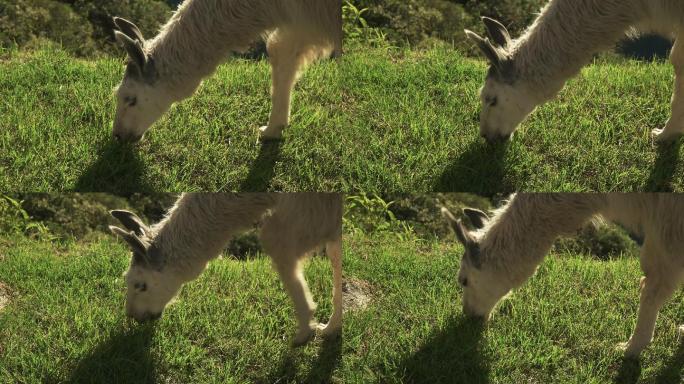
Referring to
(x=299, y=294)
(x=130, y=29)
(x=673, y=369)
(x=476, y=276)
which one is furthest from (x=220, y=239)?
(x=673, y=369)

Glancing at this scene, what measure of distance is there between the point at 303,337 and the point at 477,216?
1.41m

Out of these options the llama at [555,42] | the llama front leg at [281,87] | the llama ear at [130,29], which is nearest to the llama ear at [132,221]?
the llama front leg at [281,87]

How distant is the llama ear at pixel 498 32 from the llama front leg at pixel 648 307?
176 cm

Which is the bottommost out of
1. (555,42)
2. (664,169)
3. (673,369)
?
(673,369)

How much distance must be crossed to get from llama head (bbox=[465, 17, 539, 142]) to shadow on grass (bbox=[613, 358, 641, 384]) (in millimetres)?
Answer: 1678

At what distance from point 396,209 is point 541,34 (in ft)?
4.84

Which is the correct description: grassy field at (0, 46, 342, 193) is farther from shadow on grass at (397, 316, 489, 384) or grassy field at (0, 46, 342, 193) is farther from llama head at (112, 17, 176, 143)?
shadow on grass at (397, 316, 489, 384)

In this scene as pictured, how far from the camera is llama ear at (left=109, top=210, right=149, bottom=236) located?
5.16 metres

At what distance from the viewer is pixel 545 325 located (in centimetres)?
542

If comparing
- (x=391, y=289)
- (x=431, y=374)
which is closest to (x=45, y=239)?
(x=391, y=289)

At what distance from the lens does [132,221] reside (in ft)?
16.9

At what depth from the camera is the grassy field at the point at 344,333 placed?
5.34 metres

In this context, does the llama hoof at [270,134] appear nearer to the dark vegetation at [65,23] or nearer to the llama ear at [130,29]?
the llama ear at [130,29]

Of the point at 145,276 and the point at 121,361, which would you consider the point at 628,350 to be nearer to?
the point at 145,276
